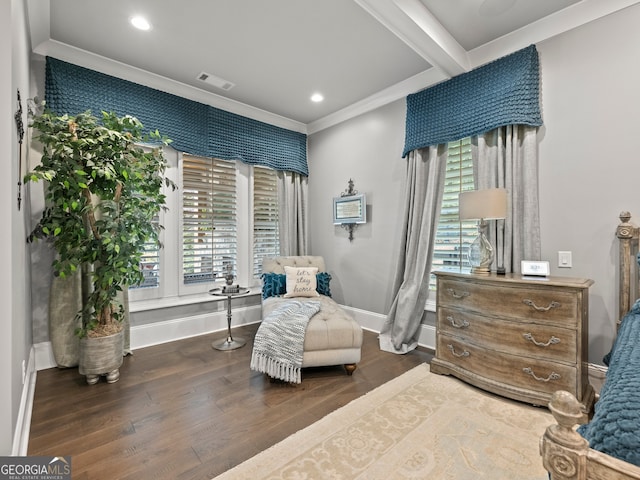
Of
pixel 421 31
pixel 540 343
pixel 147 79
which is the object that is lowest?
pixel 540 343

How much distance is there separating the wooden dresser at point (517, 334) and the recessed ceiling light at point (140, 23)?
123 inches

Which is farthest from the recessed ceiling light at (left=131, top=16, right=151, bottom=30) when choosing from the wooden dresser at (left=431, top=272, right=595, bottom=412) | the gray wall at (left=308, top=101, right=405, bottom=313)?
the wooden dresser at (left=431, top=272, right=595, bottom=412)

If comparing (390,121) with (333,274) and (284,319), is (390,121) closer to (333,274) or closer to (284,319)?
(333,274)

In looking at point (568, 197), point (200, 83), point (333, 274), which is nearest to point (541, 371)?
point (568, 197)

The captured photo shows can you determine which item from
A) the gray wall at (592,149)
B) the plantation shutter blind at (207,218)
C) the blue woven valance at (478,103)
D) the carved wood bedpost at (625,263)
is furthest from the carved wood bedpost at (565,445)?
the plantation shutter blind at (207,218)

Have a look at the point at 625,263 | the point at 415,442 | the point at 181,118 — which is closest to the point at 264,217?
the point at 181,118

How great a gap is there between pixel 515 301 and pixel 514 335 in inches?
9.4

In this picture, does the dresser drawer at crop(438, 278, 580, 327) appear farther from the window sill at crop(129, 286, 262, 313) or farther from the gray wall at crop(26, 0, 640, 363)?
the window sill at crop(129, 286, 262, 313)

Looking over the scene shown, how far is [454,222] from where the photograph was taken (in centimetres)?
314

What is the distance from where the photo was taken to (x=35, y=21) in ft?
7.68

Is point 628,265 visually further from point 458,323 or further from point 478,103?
point 478,103

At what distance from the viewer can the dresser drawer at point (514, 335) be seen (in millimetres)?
2010

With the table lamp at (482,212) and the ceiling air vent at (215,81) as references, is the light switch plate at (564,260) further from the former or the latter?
the ceiling air vent at (215,81)

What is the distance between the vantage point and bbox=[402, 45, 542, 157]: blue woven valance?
8.20 feet
